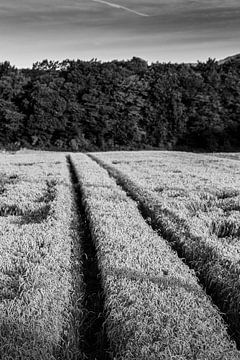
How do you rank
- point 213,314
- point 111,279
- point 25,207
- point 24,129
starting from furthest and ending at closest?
point 24,129
point 25,207
point 111,279
point 213,314

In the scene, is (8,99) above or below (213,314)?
above

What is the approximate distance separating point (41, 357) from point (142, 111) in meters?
79.2

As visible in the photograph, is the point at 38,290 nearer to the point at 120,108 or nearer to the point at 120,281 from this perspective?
the point at 120,281

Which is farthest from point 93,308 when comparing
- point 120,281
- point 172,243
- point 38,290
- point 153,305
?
point 172,243

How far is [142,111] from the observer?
8269cm

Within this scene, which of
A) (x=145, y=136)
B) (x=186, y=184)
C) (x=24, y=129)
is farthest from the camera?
(x=145, y=136)

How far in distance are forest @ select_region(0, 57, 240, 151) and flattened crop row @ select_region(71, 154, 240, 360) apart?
64.1 m

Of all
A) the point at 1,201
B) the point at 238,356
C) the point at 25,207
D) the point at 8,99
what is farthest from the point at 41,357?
the point at 8,99

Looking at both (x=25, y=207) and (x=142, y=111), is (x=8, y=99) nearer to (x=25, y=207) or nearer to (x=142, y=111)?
(x=142, y=111)

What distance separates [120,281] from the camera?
7.11 metres

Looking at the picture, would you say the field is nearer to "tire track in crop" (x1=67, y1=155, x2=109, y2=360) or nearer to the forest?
"tire track in crop" (x1=67, y1=155, x2=109, y2=360)

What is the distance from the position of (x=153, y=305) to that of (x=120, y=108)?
251 feet

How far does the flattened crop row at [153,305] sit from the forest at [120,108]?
6410 cm

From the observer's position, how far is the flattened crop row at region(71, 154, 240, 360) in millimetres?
5191
